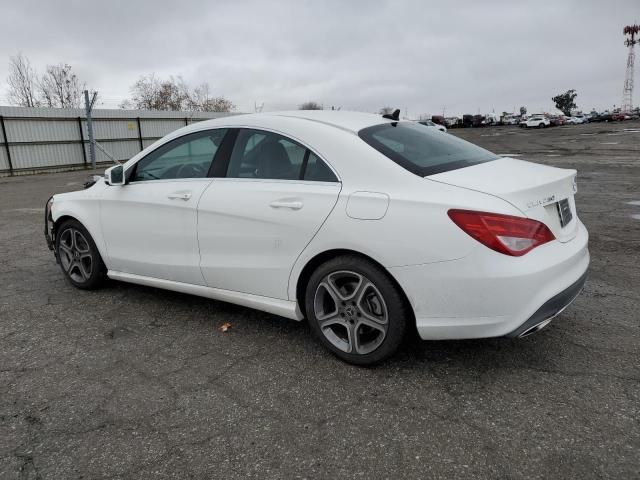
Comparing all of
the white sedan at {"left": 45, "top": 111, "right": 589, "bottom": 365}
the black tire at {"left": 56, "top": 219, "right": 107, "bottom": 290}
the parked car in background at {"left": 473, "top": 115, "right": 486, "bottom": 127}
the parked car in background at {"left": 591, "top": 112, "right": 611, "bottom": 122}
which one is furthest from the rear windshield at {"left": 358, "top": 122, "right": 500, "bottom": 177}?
the parked car in background at {"left": 591, "top": 112, "right": 611, "bottom": 122}

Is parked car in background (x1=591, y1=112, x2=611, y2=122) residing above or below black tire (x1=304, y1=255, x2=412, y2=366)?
above

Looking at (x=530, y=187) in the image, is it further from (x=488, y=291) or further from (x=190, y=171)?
(x=190, y=171)

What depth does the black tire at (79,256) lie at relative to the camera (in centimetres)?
440

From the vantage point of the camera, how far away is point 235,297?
11.4ft

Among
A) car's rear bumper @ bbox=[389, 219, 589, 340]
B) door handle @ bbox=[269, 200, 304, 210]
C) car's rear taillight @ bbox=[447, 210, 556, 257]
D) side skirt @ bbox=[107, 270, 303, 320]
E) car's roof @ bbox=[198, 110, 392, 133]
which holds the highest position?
car's roof @ bbox=[198, 110, 392, 133]

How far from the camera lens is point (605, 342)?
3229 mm

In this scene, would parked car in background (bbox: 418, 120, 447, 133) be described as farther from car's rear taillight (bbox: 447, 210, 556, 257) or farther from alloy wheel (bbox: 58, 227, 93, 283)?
alloy wheel (bbox: 58, 227, 93, 283)

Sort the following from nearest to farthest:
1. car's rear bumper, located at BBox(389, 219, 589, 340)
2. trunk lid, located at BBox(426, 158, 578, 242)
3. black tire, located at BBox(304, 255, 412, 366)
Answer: car's rear bumper, located at BBox(389, 219, 589, 340)
trunk lid, located at BBox(426, 158, 578, 242)
black tire, located at BBox(304, 255, 412, 366)

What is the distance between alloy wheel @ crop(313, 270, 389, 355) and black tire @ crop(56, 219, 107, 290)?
2.35 metres

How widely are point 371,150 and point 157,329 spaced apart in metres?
2.05

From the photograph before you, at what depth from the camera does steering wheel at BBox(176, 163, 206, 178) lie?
12.1 feet

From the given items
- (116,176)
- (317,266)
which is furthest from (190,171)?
(317,266)

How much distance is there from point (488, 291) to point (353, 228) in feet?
2.56

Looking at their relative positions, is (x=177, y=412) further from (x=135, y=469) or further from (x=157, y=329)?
(x=157, y=329)
